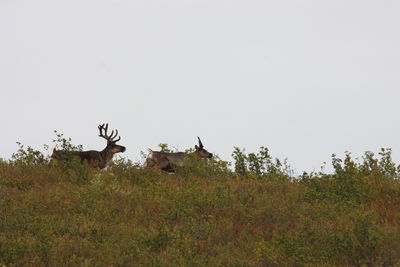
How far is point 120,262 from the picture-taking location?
907cm

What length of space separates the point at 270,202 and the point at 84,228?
392 centimetres

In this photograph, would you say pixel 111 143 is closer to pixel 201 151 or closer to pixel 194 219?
pixel 201 151

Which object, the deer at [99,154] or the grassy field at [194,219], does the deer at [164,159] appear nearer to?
the deer at [99,154]

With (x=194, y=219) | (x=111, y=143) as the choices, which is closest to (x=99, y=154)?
(x=111, y=143)

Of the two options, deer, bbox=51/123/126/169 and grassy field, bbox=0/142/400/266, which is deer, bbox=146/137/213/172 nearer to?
deer, bbox=51/123/126/169

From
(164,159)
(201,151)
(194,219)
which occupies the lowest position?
(194,219)

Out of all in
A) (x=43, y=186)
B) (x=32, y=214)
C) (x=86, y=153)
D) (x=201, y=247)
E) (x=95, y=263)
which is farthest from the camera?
(x=86, y=153)

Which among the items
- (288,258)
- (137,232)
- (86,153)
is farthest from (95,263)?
(86,153)

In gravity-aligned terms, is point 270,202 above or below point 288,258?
above

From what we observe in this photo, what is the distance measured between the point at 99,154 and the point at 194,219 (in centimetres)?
1036

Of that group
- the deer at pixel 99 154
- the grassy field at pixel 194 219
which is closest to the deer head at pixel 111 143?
the deer at pixel 99 154

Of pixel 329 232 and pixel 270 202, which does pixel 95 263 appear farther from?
pixel 270 202

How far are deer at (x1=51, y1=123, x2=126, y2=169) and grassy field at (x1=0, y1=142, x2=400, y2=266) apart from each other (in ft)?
3.74

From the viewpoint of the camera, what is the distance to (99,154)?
68.3ft
